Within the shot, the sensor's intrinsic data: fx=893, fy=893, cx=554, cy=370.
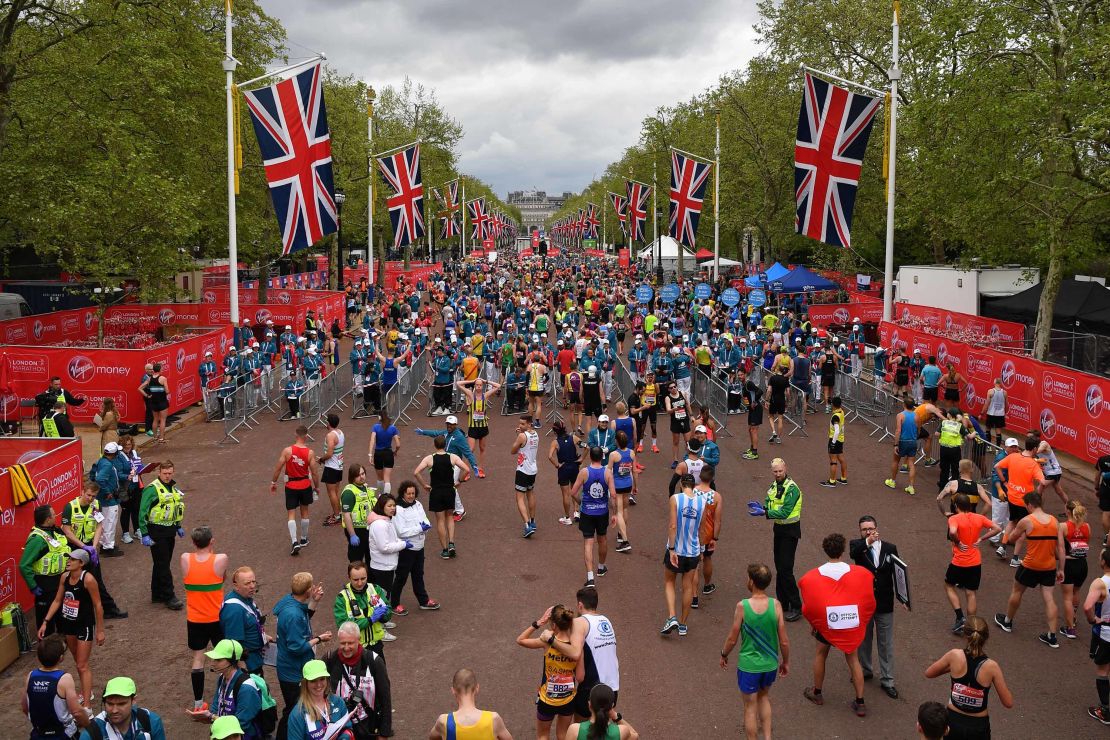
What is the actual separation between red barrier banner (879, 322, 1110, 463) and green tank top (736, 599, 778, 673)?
38.8 feet

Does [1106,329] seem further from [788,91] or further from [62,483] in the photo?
[62,483]

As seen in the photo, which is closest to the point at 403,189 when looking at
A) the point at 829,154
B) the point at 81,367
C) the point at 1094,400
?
the point at 829,154

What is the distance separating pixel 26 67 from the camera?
26.9 meters

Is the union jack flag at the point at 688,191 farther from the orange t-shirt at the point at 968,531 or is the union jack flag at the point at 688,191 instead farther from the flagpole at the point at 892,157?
the orange t-shirt at the point at 968,531

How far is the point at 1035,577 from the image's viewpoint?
30.4ft

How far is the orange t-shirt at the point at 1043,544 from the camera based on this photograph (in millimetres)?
9164

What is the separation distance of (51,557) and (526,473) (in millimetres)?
5880

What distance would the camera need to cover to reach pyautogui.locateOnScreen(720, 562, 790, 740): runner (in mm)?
6969

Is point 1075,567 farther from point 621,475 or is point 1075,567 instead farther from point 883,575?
point 621,475

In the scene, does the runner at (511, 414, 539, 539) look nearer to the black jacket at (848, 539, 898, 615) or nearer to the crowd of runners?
the crowd of runners

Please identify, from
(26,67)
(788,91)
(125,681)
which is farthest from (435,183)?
(125,681)

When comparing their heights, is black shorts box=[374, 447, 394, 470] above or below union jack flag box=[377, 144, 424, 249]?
below

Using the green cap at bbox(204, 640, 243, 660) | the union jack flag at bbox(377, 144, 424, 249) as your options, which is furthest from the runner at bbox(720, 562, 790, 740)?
the union jack flag at bbox(377, 144, 424, 249)

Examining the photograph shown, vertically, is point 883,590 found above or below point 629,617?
above
